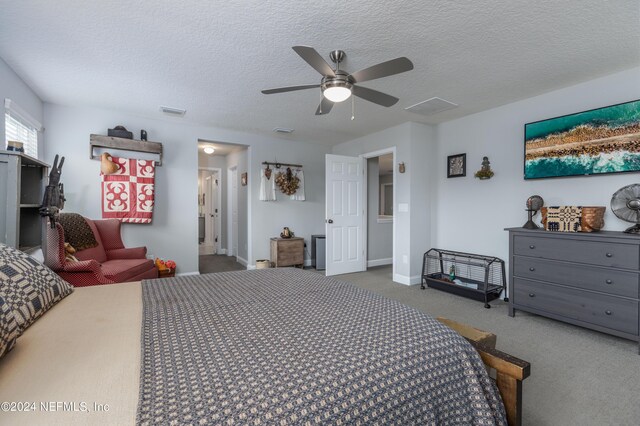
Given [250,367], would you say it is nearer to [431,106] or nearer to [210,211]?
[431,106]

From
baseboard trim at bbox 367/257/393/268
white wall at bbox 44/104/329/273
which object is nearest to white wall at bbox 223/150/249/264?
white wall at bbox 44/104/329/273

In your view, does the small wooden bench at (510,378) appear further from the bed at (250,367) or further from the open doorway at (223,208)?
the open doorway at (223,208)

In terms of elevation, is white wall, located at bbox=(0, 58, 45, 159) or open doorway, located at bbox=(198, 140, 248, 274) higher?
white wall, located at bbox=(0, 58, 45, 159)

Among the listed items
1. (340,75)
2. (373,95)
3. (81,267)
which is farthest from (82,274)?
(373,95)

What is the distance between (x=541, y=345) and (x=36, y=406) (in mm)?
3176

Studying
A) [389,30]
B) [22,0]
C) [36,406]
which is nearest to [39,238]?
[22,0]

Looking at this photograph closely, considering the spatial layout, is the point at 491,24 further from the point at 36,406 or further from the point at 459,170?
the point at 36,406

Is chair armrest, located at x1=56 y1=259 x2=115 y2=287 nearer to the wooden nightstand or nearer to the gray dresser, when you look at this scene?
the wooden nightstand

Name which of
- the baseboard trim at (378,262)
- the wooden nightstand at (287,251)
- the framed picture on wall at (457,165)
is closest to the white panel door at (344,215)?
the baseboard trim at (378,262)

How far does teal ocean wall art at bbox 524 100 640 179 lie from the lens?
2727mm

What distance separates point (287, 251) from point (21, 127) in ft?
12.1

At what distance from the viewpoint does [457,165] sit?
4266 mm

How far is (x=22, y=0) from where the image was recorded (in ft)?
6.10

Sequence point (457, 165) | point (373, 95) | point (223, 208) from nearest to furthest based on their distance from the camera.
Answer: point (373, 95)
point (457, 165)
point (223, 208)
